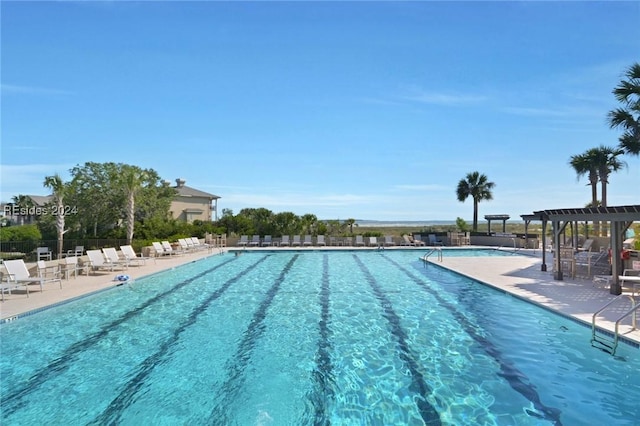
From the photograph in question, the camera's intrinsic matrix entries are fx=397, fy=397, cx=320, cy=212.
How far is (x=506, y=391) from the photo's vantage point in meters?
4.19

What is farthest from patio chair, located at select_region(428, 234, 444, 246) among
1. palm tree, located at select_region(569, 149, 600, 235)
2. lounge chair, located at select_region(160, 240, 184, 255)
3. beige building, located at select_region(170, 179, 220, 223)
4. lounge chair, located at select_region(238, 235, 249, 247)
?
beige building, located at select_region(170, 179, 220, 223)

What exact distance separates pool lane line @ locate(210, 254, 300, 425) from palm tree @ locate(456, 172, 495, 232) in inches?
939

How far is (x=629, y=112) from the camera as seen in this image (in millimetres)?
11969

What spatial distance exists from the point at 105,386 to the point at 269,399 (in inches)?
72.7

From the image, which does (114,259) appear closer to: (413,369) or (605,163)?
(413,369)

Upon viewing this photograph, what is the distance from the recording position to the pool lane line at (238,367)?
372 centimetres

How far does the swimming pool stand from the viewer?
3.78 m

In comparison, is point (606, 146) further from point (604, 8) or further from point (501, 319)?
point (501, 319)

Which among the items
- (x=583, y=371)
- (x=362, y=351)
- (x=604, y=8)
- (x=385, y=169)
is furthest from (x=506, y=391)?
(x=385, y=169)

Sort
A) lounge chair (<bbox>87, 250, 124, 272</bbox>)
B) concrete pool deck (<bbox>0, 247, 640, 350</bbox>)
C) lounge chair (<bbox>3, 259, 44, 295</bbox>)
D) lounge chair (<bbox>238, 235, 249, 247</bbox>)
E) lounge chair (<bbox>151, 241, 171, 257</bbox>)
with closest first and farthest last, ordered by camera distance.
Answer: concrete pool deck (<bbox>0, 247, 640, 350</bbox>)
lounge chair (<bbox>3, 259, 44, 295</bbox>)
lounge chair (<bbox>87, 250, 124, 272</bbox>)
lounge chair (<bbox>151, 241, 171, 257</bbox>)
lounge chair (<bbox>238, 235, 249, 247</bbox>)

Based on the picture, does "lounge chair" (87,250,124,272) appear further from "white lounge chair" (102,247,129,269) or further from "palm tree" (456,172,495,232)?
"palm tree" (456,172,495,232)

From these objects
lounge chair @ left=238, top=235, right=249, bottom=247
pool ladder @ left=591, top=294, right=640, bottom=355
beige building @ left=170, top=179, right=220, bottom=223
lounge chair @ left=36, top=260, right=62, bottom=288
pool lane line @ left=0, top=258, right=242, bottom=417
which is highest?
beige building @ left=170, top=179, right=220, bottom=223

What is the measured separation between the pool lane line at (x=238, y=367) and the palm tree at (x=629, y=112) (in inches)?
439

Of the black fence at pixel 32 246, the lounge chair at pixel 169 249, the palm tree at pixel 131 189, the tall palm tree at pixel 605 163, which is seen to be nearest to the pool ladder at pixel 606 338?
the tall palm tree at pixel 605 163
